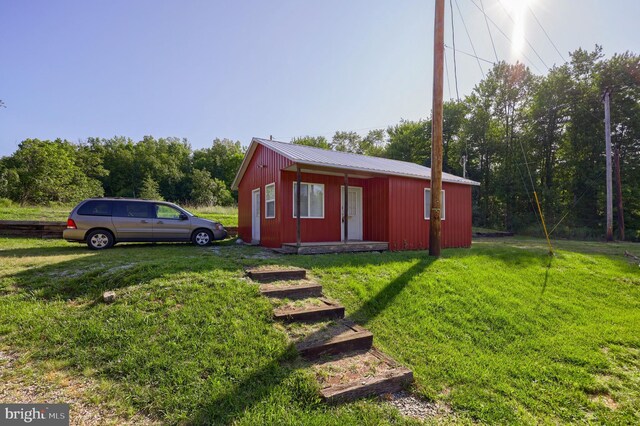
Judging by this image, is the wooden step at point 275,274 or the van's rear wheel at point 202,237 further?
the van's rear wheel at point 202,237

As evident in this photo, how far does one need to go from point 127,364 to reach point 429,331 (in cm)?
356

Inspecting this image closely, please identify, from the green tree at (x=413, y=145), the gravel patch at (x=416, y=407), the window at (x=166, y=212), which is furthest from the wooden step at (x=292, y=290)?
the green tree at (x=413, y=145)

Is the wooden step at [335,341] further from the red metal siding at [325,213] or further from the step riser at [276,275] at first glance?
the red metal siding at [325,213]

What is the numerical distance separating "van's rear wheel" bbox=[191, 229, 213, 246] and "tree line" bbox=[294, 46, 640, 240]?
57.4ft

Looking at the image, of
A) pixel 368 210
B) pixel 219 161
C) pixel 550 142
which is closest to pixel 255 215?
pixel 368 210

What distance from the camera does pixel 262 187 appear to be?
1060cm

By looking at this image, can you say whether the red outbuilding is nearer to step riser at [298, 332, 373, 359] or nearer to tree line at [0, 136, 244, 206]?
step riser at [298, 332, 373, 359]

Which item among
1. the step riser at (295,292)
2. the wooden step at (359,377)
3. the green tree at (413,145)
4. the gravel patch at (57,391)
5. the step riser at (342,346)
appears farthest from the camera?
the green tree at (413,145)

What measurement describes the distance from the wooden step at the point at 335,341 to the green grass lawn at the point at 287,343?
182mm

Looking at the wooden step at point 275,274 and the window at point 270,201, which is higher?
the window at point 270,201

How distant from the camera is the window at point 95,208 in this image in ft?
28.8

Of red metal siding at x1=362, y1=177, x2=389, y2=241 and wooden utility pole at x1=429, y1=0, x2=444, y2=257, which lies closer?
wooden utility pole at x1=429, y1=0, x2=444, y2=257

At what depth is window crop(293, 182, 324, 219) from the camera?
31.6 feet

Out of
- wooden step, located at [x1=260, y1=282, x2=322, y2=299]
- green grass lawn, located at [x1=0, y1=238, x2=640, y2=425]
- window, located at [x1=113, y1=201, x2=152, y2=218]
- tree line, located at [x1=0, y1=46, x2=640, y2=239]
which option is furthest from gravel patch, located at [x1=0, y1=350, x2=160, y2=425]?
tree line, located at [x1=0, y1=46, x2=640, y2=239]
